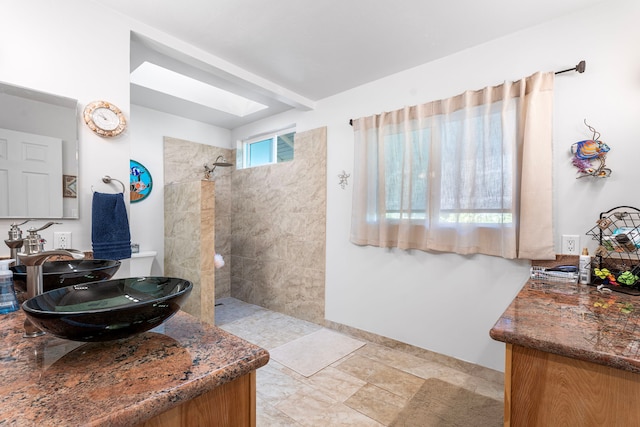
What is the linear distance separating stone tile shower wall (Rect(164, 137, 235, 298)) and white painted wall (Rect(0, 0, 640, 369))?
5.70ft

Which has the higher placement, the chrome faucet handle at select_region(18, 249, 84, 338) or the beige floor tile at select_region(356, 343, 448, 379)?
the chrome faucet handle at select_region(18, 249, 84, 338)

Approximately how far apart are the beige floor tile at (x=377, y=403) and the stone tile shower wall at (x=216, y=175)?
2748 mm

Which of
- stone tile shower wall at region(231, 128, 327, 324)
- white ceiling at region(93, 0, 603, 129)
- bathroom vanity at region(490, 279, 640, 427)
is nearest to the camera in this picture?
bathroom vanity at region(490, 279, 640, 427)

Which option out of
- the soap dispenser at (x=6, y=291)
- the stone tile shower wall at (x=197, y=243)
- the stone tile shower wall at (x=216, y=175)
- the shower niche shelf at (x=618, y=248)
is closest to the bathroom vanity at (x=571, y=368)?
the shower niche shelf at (x=618, y=248)

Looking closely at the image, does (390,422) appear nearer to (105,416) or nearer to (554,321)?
(554,321)

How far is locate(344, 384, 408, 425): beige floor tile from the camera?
1.79 meters

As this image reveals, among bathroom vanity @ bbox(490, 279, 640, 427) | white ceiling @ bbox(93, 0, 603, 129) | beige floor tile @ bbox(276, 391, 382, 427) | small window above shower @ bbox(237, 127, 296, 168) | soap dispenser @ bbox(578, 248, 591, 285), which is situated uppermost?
white ceiling @ bbox(93, 0, 603, 129)

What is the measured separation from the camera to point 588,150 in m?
1.74

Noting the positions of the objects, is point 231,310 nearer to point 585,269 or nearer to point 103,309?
point 103,309

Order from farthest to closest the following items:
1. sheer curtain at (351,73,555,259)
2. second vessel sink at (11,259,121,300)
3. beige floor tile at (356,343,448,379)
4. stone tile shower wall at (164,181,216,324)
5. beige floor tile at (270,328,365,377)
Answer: stone tile shower wall at (164,181,216,324), beige floor tile at (270,328,365,377), beige floor tile at (356,343,448,379), sheer curtain at (351,73,555,259), second vessel sink at (11,259,121,300)

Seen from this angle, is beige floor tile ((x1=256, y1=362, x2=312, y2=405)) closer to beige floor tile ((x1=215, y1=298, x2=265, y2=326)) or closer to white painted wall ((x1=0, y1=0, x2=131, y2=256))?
beige floor tile ((x1=215, y1=298, x2=265, y2=326))

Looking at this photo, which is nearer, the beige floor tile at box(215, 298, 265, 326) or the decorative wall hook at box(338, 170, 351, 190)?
the decorative wall hook at box(338, 170, 351, 190)

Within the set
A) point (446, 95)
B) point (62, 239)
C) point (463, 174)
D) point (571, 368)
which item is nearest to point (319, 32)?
point (446, 95)

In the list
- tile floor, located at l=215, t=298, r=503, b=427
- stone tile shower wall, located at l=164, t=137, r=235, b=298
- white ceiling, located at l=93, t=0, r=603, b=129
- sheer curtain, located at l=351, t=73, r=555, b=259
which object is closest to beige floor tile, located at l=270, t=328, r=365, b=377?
tile floor, located at l=215, t=298, r=503, b=427
